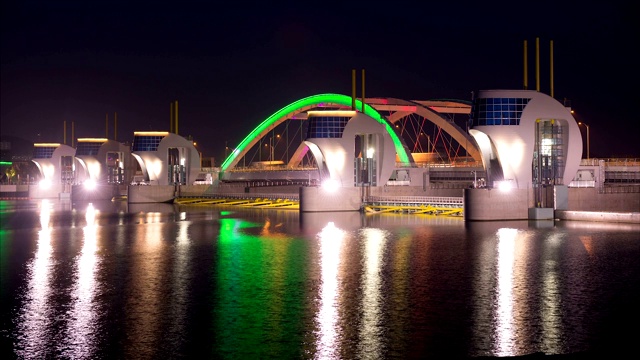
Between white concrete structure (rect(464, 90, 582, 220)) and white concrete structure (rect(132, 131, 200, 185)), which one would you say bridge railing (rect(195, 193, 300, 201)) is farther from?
white concrete structure (rect(464, 90, 582, 220))

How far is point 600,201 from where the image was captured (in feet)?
196

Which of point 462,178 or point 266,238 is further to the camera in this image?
point 462,178

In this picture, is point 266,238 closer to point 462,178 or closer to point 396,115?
point 462,178

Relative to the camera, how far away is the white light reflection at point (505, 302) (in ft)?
63.6

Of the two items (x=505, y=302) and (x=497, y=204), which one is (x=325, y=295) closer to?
(x=505, y=302)

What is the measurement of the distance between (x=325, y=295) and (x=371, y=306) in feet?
8.83

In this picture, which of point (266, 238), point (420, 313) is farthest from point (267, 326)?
point (266, 238)

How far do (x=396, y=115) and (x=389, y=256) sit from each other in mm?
75442

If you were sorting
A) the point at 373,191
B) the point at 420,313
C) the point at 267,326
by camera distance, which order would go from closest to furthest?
the point at 267,326, the point at 420,313, the point at 373,191

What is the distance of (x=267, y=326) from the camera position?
71.6ft

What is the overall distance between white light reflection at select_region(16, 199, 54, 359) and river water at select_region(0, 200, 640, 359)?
78 mm

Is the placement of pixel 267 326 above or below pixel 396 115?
below

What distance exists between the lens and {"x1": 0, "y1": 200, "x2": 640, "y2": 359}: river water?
64.6ft

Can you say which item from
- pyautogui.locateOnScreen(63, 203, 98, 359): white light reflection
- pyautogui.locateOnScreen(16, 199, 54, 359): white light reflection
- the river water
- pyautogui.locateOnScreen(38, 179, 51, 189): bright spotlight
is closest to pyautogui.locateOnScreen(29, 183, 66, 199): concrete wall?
pyautogui.locateOnScreen(38, 179, 51, 189): bright spotlight
